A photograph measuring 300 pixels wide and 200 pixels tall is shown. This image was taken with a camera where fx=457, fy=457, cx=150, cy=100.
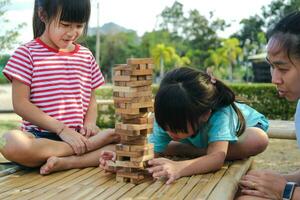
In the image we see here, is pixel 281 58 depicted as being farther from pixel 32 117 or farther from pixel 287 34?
pixel 32 117

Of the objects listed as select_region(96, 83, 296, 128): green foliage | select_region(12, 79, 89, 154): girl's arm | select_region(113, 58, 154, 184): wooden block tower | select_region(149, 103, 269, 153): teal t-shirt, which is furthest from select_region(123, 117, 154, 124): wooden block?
select_region(96, 83, 296, 128): green foliage

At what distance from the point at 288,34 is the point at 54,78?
121cm

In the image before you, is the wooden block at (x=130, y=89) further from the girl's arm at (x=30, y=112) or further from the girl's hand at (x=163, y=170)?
the girl's arm at (x=30, y=112)

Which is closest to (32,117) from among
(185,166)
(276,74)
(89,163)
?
(89,163)

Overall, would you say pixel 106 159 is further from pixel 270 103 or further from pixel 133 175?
pixel 270 103

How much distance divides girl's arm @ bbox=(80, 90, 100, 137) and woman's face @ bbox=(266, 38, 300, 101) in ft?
3.43

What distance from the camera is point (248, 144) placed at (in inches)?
91.4

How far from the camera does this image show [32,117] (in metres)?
2.22

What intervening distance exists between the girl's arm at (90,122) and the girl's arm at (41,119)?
14 cm

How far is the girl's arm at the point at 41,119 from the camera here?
2.22 meters

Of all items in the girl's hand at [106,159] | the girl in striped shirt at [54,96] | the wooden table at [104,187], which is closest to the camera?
the wooden table at [104,187]

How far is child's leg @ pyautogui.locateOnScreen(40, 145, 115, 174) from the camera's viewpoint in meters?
2.06

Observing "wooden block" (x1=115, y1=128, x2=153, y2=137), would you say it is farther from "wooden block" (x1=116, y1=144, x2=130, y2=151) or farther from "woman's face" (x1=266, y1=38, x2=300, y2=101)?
"woman's face" (x1=266, y1=38, x2=300, y2=101)

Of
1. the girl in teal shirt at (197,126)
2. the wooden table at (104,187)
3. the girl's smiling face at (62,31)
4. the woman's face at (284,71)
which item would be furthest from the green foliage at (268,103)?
the woman's face at (284,71)
